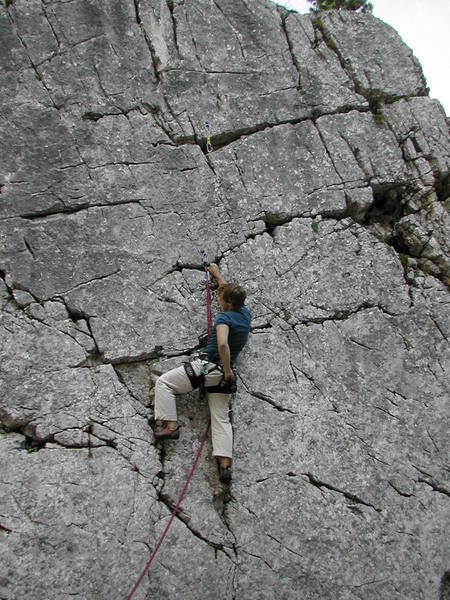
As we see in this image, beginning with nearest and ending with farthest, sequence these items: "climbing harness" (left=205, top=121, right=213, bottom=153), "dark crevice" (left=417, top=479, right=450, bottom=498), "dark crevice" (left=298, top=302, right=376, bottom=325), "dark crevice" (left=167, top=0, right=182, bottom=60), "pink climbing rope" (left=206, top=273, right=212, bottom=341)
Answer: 1. "dark crevice" (left=417, top=479, right=450, bottom=498)
2. "pink climbing rope" (left=206, top=273, right=212, bottom=341)
3. "dark crevice" (left=298, top=302, right=376, bottom=325)
4. "climbing harness" (left=205, top=121, right=213, bottom=153)
5. "dark crevice" (left=167, top=0, right=182, bottom=60)

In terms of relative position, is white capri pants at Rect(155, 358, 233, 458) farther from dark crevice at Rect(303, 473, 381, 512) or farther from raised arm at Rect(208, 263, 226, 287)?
raised arm at Rect(208, 263, 226, 287)

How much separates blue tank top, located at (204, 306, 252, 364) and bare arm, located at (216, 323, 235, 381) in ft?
0.29

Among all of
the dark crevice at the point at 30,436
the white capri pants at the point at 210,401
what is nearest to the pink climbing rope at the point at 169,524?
the white capri pants at the point at 210,401

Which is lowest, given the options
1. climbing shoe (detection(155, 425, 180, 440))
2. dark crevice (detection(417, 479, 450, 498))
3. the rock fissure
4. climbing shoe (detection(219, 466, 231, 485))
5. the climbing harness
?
climbing shoe (detection(219, 466, 231, 485))

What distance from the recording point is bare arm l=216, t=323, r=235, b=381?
529 cm

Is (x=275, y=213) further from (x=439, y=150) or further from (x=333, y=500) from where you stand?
(x=333, y=500)

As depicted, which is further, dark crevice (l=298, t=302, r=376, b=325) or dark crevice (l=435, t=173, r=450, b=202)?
dark crevice (l=435, t=173, r=450, b=202)

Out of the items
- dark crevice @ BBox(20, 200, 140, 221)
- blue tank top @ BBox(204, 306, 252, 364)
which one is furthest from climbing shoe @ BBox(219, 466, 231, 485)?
dark crevice @ BBox(20, 200, 140, 221)

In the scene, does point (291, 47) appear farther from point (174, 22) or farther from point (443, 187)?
point (443, 187)

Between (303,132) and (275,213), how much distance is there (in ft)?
4.38

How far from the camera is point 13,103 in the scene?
6445 millimetres

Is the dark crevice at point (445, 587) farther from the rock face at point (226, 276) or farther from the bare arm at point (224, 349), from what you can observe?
the bare arm at point (224, 349)

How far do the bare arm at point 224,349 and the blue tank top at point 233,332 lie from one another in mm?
89

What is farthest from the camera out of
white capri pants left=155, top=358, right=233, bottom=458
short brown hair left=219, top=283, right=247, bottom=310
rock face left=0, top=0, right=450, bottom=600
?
short brown hair left=219, top=283, right=247, bottom=310
